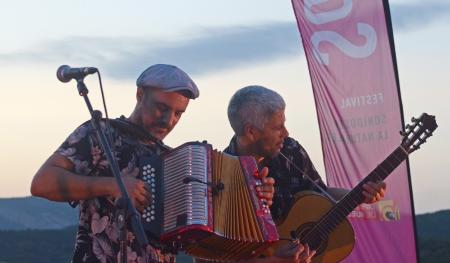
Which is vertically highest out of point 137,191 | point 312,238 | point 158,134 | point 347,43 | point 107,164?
point 347,43

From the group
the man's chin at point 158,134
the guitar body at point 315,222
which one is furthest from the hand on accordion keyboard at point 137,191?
the guitar body at point 315,222

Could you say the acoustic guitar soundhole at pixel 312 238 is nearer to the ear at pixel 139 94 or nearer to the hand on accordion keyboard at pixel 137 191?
the ear at pixel 139 94

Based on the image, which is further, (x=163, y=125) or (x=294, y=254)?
(x=294, y=254)

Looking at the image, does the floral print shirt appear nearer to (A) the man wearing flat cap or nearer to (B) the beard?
(A) the man wearing flat cap

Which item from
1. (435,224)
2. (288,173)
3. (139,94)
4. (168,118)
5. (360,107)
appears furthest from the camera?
(435,224)

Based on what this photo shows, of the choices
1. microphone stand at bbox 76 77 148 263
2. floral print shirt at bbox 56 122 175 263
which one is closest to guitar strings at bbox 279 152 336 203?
floral print shirt at bbox 56 122 175 263

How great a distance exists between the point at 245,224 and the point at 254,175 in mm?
240

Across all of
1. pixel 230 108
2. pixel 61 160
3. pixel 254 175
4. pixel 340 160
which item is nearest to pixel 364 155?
pixel 340 160

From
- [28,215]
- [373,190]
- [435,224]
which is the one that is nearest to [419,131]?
[373,190]

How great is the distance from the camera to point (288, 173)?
6234 mm

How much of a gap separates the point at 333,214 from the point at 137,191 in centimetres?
181

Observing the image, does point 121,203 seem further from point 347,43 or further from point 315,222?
point 347,43

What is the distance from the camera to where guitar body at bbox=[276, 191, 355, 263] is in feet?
20.3

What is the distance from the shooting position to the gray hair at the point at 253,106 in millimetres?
5879
